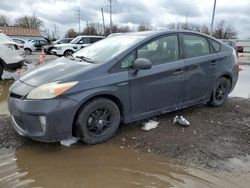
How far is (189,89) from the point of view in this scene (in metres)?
5.44

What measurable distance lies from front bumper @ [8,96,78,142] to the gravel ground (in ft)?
1.81

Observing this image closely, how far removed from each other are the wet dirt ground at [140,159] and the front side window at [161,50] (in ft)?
3.49

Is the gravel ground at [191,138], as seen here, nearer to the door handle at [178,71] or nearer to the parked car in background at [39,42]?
the door handle at [178,71]

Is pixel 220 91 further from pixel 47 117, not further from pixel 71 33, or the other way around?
pixel 71 33

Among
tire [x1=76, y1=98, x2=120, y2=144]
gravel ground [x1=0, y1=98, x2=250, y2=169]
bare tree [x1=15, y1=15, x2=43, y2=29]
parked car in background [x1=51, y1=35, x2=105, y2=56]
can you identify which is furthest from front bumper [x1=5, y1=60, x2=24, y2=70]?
bare tree [x1=15, y1=15, x2=43, y2=29]

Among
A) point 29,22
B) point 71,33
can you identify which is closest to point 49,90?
point 71,33

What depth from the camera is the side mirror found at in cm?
456

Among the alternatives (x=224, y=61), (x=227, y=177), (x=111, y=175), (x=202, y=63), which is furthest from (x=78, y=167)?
(x=224, y=61)

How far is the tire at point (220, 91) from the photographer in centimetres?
610

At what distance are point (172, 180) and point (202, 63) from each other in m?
2.70

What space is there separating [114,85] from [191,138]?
1401 millimetres

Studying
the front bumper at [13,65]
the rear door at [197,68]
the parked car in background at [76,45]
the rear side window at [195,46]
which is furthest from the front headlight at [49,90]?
the parked car in background at [76,45]

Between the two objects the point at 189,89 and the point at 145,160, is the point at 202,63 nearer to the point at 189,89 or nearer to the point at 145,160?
the point at 189,89

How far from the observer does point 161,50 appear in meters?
5.14
